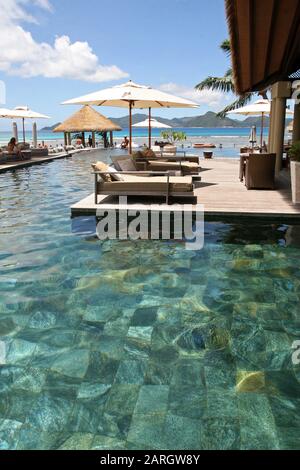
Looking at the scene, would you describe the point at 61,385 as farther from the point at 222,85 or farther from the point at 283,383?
the point at 222,85

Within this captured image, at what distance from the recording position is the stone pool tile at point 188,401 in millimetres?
2697

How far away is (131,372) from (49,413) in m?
0.70

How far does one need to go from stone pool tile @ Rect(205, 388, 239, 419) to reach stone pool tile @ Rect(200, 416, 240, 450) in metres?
0.04

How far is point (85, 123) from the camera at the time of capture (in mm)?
28906

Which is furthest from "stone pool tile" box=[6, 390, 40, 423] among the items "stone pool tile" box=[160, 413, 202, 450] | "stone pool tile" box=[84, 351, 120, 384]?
"stone pool tile" box=[160, 413, 202, 450]

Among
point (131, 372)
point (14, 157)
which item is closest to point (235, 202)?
point (131, 372)

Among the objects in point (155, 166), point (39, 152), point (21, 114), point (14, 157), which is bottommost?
point (155, 166)

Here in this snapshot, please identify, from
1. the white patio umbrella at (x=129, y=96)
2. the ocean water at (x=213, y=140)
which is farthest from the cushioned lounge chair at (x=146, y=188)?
the ocean water at (x=213, y=140)

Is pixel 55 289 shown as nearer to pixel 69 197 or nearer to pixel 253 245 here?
pixel 253 245

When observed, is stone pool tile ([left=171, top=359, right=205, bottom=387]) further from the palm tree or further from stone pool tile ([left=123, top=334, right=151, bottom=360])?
the palm tree

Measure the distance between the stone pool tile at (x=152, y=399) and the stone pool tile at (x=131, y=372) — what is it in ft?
0.38

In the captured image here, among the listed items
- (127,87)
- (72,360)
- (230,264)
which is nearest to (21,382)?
(72,360)

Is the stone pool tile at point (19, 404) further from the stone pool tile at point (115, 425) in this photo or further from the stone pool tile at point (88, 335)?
the stone pool tile at point (88, 335)

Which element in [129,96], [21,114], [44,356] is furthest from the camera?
[21,114]
